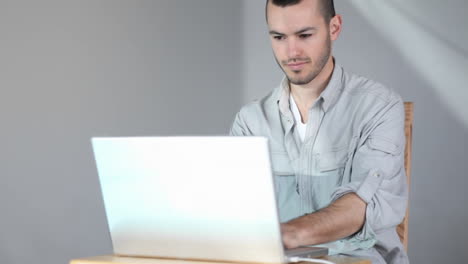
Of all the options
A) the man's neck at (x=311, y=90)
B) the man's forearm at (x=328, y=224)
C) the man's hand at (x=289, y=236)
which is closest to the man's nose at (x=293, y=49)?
the man's neck at (x=311, y=90)

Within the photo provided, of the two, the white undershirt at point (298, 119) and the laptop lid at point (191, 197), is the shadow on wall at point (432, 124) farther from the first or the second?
the laptop lid at point (191, 197)

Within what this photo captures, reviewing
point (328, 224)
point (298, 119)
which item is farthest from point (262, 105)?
point (328, 224)

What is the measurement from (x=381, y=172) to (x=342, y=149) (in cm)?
21

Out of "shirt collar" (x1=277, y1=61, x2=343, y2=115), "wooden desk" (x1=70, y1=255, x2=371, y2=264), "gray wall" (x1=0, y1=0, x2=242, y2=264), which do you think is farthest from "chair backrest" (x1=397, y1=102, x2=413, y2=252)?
"gray wall" (x1=0, y1=0, x2=242, y2=264)

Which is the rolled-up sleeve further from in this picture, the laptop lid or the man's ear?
the laptop lid

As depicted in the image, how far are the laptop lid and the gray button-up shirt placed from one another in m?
0.52

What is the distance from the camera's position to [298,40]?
6.32ft

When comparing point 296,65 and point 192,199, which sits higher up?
point 296,65

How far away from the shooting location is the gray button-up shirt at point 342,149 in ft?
5.72

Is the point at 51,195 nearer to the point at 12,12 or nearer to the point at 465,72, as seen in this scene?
the point at 12,12

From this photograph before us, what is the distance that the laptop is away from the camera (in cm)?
119

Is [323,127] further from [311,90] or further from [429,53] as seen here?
[429,53]

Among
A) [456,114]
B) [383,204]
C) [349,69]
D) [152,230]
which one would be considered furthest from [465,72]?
[152,230]

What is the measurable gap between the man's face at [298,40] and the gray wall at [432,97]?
172 cm
